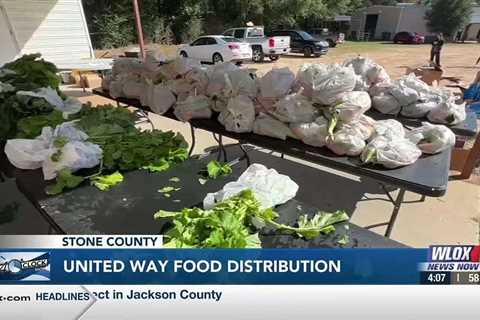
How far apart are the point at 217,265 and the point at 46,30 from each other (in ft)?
27.3

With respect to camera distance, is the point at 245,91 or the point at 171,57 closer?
the point at 245,91

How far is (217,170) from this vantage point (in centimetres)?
190

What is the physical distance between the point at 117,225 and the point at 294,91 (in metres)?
1.39

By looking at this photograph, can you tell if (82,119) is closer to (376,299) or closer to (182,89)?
(182,89)

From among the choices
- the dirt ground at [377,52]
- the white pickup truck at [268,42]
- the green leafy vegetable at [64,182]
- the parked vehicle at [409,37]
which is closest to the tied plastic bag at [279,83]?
the dirt ground at [377,52]

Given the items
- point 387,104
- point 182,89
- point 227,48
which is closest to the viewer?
point 387,104

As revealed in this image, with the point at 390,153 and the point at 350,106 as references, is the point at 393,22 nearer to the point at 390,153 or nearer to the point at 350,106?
the point at 350,106

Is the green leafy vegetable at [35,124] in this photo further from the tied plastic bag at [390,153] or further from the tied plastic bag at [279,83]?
the tied plastic bag at [390,153]

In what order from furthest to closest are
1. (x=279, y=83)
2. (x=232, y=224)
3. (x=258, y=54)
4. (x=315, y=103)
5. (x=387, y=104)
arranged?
1. (x=258, y=54)
2. (x=387, y=104)
3. (x=279, y=83)
4. (x=315, y=103)
5. (x=232, y=224)

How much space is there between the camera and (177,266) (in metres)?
1.22

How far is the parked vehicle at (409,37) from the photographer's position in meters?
2.52

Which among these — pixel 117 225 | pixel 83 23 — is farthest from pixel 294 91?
pixel 83 23

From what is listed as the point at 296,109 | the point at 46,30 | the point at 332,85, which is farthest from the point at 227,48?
the point at 46,30

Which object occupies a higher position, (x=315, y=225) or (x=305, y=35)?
(x=305, y=35)
